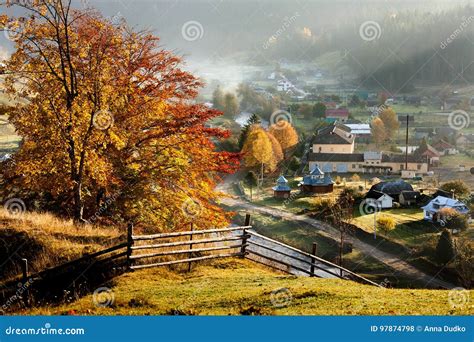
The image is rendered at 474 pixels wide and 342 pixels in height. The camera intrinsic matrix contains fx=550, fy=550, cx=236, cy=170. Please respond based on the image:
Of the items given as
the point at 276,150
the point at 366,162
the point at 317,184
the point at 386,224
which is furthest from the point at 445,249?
the point at 276,150

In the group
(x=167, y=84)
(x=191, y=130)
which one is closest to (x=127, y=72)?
(x=167, y=84)

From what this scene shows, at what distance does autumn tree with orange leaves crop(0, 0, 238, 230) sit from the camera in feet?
64.0

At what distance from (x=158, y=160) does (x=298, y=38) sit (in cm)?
15979

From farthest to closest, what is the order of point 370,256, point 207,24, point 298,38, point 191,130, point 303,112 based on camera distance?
point 298,38 < point 207,24 < point 303,112 < point 370,256 < point 191,130

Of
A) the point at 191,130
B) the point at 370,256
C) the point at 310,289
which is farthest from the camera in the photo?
the point at 370,256

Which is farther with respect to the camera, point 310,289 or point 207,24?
point 207,24

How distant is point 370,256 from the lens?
1593 inches

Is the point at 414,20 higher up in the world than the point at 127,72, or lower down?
higher up

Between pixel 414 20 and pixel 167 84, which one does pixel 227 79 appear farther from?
pixel 167 84

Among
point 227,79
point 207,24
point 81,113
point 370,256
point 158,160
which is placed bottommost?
point 370,256

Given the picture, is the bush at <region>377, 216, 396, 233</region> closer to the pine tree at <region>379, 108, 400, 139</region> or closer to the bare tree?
the bare tree

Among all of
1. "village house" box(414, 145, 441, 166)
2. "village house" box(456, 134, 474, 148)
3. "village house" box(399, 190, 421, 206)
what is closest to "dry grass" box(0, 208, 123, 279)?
"village house" box(399, 190, 421, 206)

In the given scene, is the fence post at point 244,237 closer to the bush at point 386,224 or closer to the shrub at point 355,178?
the bush at point 386,224

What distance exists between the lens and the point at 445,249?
3759cm
